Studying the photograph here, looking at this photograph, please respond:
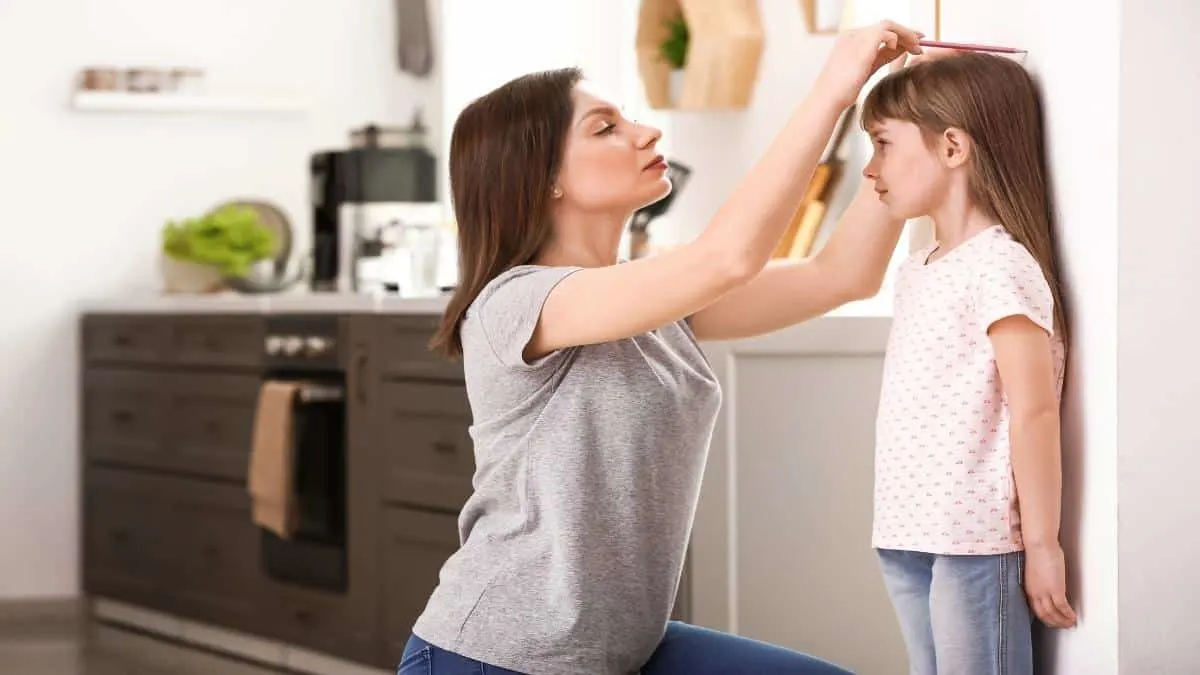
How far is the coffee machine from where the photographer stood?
4230mm

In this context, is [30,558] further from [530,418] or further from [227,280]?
[530,418]

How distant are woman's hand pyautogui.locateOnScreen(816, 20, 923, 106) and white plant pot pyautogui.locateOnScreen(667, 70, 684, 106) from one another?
6.69 ft

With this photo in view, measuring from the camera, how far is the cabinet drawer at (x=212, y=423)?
4086 mm

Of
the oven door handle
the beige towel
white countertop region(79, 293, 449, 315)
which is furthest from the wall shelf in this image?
the beige towel

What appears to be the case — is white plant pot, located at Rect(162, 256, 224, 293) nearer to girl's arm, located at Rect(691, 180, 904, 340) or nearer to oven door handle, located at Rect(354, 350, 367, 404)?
oven door handle, located at Rect(354, 350, 367, 404)

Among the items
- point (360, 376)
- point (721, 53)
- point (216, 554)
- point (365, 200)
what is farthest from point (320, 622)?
point (721, 53)

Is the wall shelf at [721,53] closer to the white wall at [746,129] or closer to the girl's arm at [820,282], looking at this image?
the white wall at [746,129]

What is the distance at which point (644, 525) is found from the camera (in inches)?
67.4

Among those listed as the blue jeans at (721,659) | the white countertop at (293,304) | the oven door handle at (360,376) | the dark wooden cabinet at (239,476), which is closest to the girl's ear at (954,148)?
the blue jeans at (721,659)

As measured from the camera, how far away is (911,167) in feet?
5.08

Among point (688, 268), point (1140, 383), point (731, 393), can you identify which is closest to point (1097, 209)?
point (1140, 383)

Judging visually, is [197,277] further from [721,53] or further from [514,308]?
[514,308]

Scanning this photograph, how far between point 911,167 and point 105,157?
150 inches

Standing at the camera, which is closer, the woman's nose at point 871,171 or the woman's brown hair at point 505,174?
the woman's nose at point 871,171
